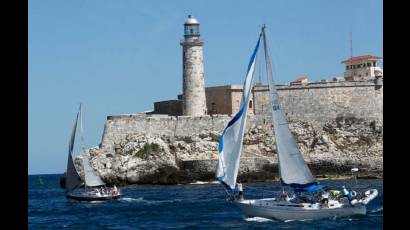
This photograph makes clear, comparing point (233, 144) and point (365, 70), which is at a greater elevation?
point (365, 70)

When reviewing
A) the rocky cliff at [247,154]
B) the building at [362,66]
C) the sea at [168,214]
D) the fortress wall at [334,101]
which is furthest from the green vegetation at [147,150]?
the building at [362,66]

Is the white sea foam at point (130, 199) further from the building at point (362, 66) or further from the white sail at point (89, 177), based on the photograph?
the building at point (362, 66)

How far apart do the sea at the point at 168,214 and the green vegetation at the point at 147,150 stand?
343 centimetres

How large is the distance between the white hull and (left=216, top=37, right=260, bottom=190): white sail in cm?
104

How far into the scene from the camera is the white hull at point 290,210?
2327 cm

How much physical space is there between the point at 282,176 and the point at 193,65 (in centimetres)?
2448

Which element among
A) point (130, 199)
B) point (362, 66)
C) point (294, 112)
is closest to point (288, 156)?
point (130, 199)

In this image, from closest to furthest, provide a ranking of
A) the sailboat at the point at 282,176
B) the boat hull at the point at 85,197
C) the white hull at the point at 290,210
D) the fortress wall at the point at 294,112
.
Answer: the white hull at the point at 290,210, the sailboat at the point at 282,176, the boat hull at the point at 85,197, the fortress wall at the point at 294,112

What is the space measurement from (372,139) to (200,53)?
479 inches

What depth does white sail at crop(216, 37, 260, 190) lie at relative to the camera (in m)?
23.4

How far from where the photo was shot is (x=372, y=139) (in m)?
48.0
